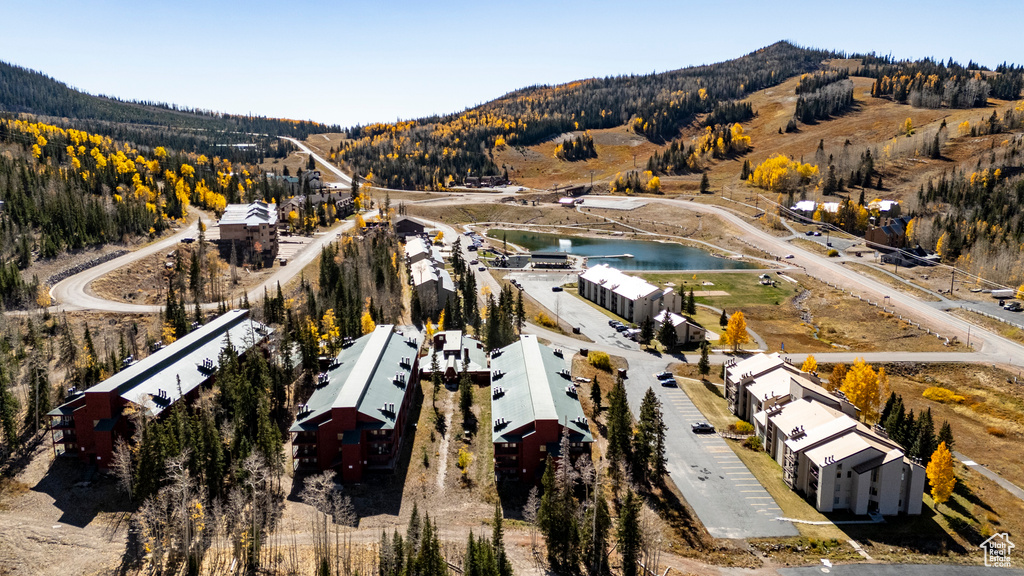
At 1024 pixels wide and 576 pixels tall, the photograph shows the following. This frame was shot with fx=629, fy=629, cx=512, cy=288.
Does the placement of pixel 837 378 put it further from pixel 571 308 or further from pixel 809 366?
pixel 571 308

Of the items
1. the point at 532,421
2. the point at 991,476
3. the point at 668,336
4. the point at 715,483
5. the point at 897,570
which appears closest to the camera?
the point at 897,570

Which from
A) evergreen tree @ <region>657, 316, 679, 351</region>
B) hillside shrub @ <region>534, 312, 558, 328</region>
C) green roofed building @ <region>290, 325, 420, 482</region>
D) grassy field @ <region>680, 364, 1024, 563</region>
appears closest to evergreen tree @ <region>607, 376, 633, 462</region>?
grassy field @ <region>680, 364, 1024, 563</region>

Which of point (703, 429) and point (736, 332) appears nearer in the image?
point (703, 429)

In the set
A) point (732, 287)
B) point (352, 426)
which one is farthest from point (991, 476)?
point (732, 287)

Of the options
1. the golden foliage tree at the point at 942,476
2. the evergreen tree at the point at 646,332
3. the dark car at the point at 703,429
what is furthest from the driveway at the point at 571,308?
the golden foliage tree at the point at 942,476

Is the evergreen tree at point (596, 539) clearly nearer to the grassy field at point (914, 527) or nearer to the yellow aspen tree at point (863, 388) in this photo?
the grassy field at point (914, 527)

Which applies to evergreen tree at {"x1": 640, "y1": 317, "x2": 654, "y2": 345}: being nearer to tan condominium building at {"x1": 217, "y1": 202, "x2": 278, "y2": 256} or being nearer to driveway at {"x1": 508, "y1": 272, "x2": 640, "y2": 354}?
driveway at {"x1": 508, "y1": 272, "x2": 640, "y2": 354}

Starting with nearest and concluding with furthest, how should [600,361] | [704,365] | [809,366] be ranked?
[809,366], [704,365], [600,361]
